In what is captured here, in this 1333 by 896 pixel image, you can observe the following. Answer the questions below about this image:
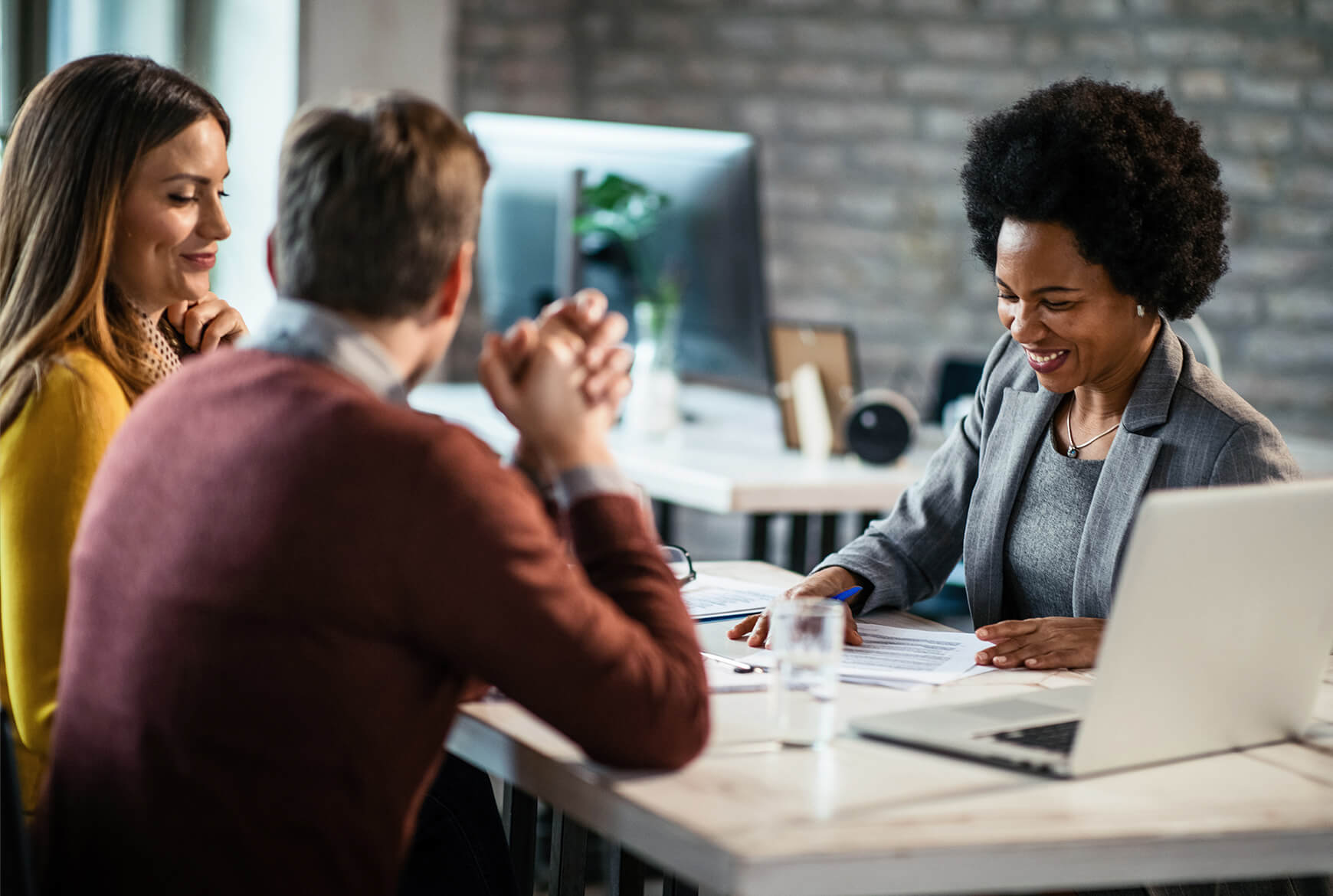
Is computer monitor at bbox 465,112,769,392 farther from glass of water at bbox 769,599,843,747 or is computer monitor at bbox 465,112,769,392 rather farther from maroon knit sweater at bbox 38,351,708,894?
maroon knit sweater at bbox 38,351,708,894

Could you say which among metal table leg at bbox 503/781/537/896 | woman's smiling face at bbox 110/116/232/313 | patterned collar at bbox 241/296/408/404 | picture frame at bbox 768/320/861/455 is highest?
woman's smiling face at bbox 110/116/232/313

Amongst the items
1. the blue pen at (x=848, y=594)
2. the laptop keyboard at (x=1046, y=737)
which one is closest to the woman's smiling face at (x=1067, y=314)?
the blue pen at (x=848, y=594)

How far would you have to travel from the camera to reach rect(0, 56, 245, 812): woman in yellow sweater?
1273 millimetres

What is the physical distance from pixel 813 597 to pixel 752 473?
113cm

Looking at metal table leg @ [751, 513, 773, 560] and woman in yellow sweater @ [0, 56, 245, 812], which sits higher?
woman in yellow sweater @ [0, 56, 245, 812]

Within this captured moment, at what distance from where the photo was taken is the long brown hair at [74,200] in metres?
1.41

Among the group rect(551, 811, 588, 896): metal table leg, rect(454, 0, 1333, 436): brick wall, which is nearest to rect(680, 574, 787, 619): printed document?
rect(551, 811, 588, 896): metal table leg

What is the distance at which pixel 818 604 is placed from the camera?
1.17 m

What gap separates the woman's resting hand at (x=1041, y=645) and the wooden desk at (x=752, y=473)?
1.16m

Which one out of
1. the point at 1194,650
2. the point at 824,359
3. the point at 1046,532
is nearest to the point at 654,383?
the point at 824,359

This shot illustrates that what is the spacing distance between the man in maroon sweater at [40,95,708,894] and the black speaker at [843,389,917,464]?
1.82m

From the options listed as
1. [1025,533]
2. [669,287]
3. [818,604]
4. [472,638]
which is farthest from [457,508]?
[669,287]

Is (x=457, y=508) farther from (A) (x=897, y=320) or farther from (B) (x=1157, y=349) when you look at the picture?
(A) (x=897, y=320)

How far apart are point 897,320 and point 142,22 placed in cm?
233
